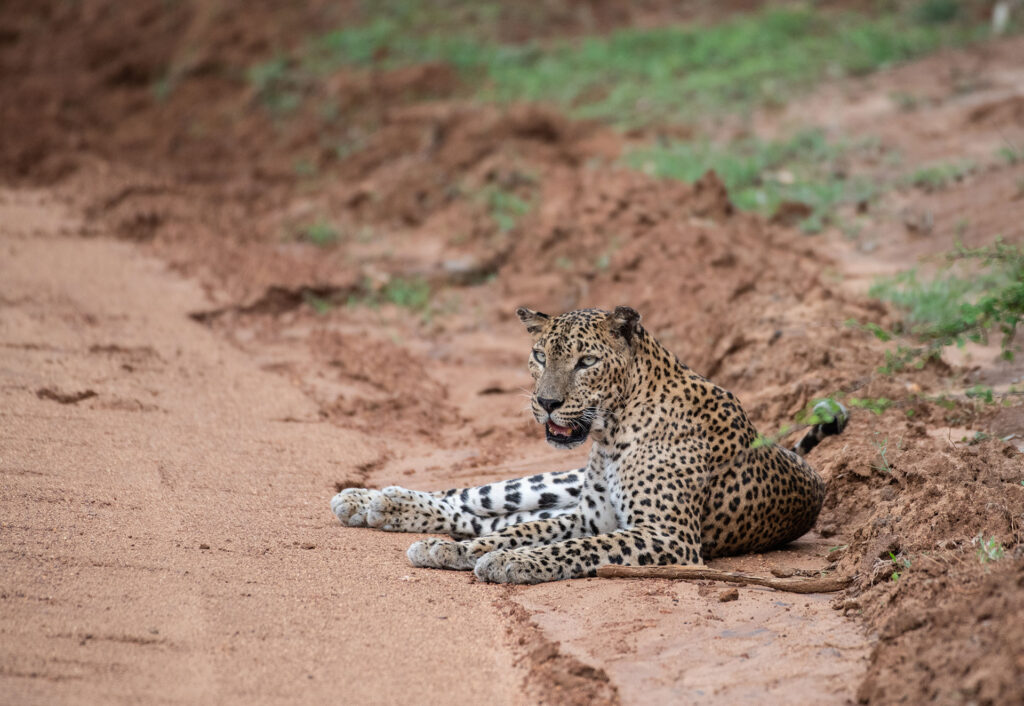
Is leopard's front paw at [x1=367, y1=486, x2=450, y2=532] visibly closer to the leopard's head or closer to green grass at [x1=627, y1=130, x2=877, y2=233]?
the leopard's head

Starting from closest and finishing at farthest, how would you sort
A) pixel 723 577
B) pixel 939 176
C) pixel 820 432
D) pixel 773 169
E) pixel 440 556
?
pixel 723 577 → pixel 440 556 → pixel 820 432 → pixel 939 176 → pixel 773 169

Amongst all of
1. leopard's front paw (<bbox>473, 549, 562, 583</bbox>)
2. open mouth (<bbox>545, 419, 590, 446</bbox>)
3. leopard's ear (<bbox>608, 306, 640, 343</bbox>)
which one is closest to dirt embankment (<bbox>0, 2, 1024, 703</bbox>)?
leopard's front paw (<bbox>473, 549, 562, 583</bbox>)

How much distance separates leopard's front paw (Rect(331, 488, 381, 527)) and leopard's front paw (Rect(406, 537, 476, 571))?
0.77m

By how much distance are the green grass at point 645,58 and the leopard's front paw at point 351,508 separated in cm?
1039

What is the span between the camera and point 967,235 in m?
11.5

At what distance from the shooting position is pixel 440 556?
6.45 metres

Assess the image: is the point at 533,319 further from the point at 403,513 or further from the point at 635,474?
the point at 403,513

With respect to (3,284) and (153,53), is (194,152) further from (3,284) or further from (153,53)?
(3,284)

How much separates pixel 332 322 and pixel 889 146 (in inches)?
277

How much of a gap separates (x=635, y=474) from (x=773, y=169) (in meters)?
8.46

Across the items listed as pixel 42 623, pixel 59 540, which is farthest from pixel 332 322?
pixel 42 623

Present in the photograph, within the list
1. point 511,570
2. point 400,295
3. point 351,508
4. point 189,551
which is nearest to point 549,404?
point 511,570

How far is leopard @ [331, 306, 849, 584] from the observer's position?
6469 mm

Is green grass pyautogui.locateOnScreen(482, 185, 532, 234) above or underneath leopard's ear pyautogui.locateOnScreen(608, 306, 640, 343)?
underneath
